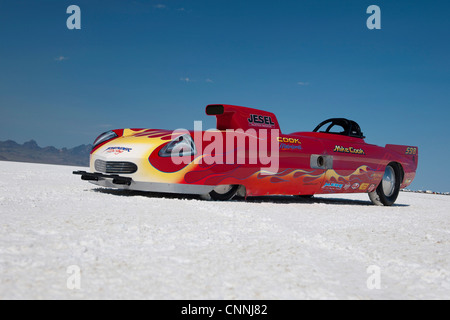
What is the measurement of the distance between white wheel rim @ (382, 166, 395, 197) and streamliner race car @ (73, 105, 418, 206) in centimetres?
79

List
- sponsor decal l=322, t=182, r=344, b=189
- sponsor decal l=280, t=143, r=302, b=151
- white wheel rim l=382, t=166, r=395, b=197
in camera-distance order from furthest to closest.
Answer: white wheel rim l=382, t=166, r=395, b=197, sponsor decal l=322, t=182, r=344, b=189, sponsor decal l=280, t=143, r=302, b=151

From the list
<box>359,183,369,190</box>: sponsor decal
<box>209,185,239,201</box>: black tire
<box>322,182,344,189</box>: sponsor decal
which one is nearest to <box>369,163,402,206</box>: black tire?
<box>359,183,369,190</box>: sponsor decal

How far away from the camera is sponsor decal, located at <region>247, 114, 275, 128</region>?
7231 millimetres

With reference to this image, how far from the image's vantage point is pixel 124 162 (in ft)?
20.0

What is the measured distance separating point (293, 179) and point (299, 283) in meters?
4.88

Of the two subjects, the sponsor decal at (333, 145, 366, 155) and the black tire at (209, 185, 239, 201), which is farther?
the sponsor decal at (333, 145, 366, 155)

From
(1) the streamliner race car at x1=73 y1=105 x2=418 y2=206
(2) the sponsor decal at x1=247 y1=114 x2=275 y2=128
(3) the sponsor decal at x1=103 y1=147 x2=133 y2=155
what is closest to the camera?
(1) the streamliner race car at x1=73 y1=105 x2=418 y2=206

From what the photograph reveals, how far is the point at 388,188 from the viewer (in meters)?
9.05

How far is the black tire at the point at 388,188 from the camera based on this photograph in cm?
882

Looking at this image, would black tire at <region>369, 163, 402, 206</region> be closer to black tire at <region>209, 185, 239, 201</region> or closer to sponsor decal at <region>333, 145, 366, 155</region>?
Result: sponsor decal at <region>333, 145, 366, 155</region>

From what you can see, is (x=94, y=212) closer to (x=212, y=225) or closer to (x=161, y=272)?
(x=212, y=225)

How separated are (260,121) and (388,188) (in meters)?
3.75
